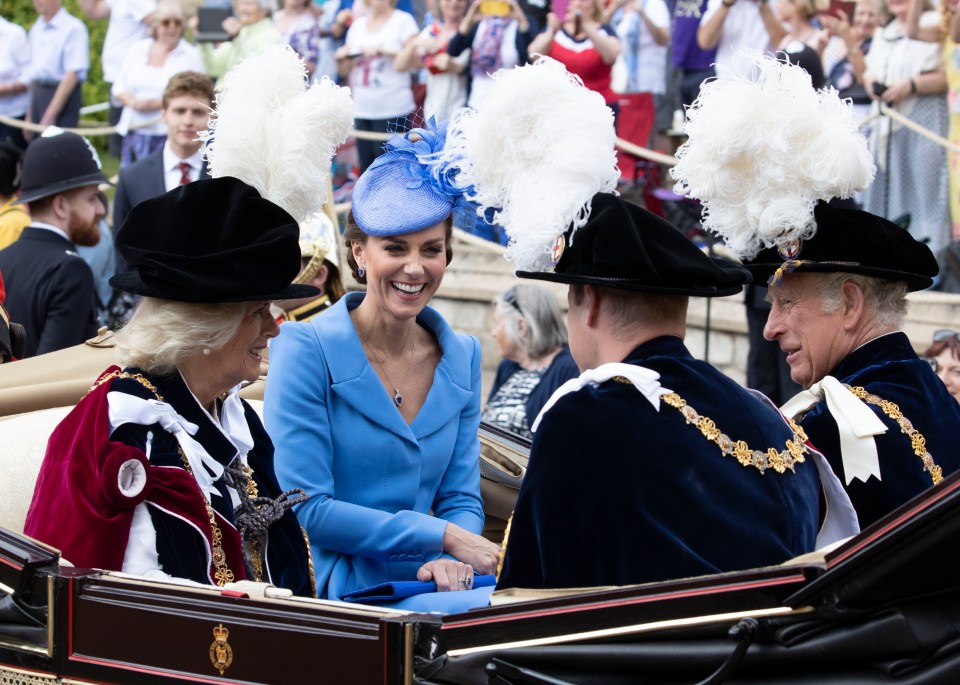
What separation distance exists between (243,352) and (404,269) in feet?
2.28

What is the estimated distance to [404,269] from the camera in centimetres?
349

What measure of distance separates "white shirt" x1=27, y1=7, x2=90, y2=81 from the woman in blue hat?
7.48m

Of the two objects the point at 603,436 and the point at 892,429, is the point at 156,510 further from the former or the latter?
the point at 892,429

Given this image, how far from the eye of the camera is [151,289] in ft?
9.11

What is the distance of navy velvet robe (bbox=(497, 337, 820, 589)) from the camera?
94.0 inches

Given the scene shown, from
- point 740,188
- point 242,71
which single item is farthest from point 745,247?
point 242,71

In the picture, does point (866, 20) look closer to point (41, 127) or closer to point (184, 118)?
point (184, 118)

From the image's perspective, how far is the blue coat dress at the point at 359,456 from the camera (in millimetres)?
3344

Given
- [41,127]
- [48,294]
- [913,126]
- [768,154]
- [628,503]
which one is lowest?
[48,294]

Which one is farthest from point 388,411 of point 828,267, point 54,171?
point 54,171

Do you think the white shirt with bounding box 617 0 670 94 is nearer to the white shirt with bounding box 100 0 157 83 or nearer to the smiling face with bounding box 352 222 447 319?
the white shirt with bounding box 100 0 157 83

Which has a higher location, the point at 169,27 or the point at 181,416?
the point at 169,27

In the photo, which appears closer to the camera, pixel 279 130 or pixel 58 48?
pixel 279 130

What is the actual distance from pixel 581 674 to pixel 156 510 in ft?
3.08
